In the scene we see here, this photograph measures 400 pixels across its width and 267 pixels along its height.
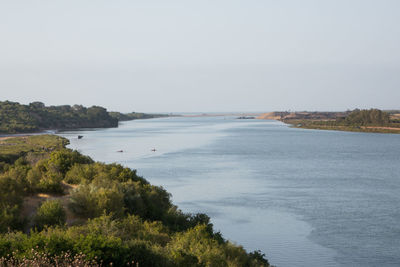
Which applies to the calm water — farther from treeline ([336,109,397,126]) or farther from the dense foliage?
treeline ([336,109,397,126])

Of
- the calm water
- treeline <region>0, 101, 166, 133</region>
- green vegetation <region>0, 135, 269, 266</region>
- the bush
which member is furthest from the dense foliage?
the bush

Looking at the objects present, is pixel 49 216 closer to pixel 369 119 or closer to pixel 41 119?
pixel 41 119

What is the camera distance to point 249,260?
13.5 metres

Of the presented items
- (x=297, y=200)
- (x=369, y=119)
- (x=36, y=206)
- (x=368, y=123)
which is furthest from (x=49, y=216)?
(x=369, y=119)

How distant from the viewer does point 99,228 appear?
1157 centimetres

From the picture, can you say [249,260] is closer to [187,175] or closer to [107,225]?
[107,225]

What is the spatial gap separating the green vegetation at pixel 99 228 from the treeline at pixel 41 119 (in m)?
82.7

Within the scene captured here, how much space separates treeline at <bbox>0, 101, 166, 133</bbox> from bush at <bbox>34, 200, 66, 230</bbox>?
8713 cm

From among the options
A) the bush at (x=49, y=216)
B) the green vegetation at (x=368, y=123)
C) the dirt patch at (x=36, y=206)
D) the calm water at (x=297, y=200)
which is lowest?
the calm water at (x=297, y=200)

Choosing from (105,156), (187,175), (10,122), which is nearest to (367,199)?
(187,175)

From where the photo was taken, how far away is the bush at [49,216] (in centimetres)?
1297

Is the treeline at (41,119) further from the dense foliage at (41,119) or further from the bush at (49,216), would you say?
the bush at (49,216)

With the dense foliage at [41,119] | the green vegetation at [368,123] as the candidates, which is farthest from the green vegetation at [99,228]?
the green vegetation at [368,123]

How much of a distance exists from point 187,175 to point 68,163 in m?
15.4
